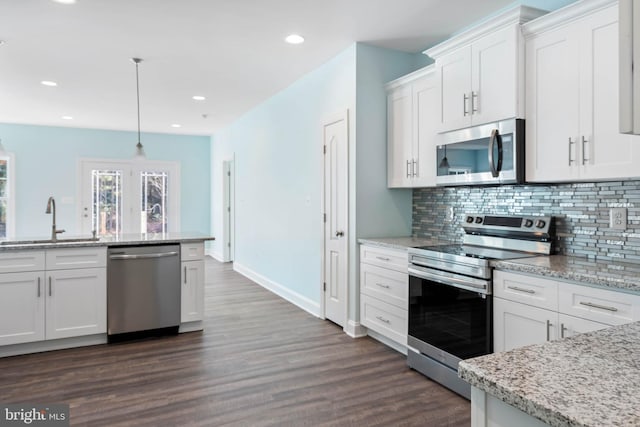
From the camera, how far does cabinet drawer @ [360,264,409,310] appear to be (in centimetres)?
324

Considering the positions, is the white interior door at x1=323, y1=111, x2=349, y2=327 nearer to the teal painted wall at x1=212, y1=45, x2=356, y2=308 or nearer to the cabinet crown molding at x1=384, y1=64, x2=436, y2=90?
the teal painted wall at x1=212, y1=45, x2=356, y2=308

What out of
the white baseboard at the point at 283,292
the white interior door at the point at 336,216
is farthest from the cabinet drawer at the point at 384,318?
the white baseboard at the point at 283,292

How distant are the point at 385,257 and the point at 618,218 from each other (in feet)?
5.34

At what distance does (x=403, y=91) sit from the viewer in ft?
12.3

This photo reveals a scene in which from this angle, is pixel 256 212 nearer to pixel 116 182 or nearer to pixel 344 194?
pixel 344 194

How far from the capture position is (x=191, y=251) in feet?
12.9

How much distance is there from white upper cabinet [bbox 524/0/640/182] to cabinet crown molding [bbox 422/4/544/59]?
0.27 ft

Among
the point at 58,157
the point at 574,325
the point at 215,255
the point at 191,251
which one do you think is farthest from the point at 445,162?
the point at 58,157

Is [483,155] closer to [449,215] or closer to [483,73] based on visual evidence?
[483,73]

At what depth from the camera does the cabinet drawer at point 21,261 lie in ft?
10.7

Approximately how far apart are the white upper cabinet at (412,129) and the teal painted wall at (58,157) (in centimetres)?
621

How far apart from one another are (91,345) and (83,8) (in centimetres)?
276

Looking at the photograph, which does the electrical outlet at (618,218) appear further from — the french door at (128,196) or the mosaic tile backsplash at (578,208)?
the french door at (128,196)

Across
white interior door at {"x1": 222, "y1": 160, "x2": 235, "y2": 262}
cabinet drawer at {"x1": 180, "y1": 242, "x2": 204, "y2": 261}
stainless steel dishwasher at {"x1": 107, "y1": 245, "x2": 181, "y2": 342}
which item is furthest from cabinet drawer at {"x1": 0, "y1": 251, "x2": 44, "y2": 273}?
white interior door at {"x1": 222, "y1": 160, "x2": 235, "y2": 262}
